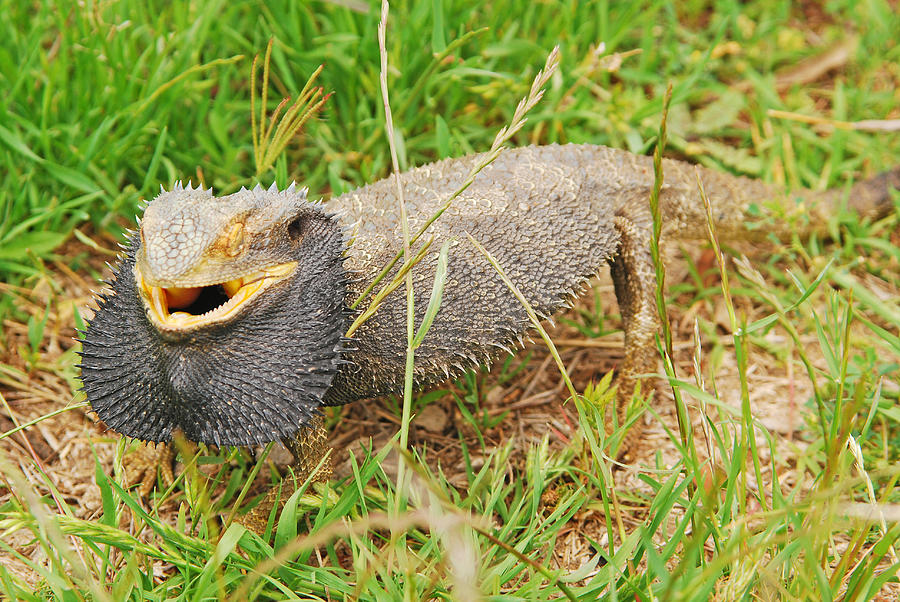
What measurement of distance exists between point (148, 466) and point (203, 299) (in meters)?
0.86

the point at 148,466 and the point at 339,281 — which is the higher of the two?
the point at 339,281

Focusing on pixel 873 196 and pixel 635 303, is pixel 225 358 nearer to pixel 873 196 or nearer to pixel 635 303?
pixel 635 303

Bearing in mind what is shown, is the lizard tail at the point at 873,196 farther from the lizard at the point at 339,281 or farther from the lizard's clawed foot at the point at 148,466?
the lizard's clawed foot at the point at 148,466

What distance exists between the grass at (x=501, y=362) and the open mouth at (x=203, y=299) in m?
0.38

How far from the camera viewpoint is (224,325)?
2037 mm

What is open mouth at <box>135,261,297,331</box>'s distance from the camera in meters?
2.00

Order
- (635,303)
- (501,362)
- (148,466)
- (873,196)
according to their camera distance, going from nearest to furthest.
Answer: (148,466), (635,303), (501,362), (873,196)

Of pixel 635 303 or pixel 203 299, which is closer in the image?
pixel 203 299

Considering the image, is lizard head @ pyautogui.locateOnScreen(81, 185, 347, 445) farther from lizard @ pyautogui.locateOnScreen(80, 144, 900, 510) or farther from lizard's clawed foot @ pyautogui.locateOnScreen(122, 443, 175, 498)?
lizard's clawed foot @ pyautogui.locateOnScreen(122, 443, 175, 498)

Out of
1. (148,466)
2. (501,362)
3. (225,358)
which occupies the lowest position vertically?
(501,362)

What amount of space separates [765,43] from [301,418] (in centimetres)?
377

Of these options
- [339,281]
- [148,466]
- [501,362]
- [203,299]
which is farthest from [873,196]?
[148,466]

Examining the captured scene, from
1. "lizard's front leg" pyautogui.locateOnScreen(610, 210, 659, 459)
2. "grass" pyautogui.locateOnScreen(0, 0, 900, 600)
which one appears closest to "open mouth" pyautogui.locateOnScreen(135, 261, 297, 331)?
"grass" pyautogui.locateOnScreen(0, 0, 900, 600)

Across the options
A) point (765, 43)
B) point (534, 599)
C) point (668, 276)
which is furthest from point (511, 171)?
point (765, 43)
